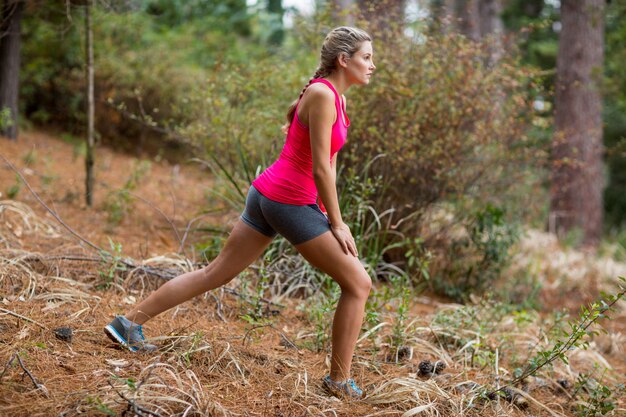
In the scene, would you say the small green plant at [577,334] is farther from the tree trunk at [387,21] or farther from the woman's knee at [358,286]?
the tree trunk at [387,21]

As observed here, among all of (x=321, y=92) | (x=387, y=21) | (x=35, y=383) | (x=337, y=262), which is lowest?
(x=35, y=383)

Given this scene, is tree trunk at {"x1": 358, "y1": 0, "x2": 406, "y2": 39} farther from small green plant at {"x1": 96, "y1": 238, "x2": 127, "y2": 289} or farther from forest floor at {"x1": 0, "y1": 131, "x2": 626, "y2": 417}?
small green plant at {"x1": 96, "y1": 238, "x2": 127, "y2": 289}

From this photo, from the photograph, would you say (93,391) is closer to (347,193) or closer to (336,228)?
(336,228)

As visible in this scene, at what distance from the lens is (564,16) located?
10.6 meters

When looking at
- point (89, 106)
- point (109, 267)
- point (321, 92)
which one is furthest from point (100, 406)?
point (89, 106)

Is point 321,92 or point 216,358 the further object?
point 216,358

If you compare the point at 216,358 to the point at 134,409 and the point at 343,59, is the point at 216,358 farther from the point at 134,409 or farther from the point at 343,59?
the point at 343,59

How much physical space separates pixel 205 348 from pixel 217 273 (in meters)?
0.41

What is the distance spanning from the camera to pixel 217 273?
10.7ft

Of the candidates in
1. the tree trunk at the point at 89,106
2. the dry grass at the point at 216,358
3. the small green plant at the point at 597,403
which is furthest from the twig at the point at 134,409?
the tree trunk at the point at 89,106

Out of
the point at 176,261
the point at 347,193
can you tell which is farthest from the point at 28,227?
the point at 347,193

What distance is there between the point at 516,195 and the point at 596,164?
427 cm

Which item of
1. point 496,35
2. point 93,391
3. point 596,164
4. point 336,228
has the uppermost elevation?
point 496,35

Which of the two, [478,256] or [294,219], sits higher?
[294,219]
